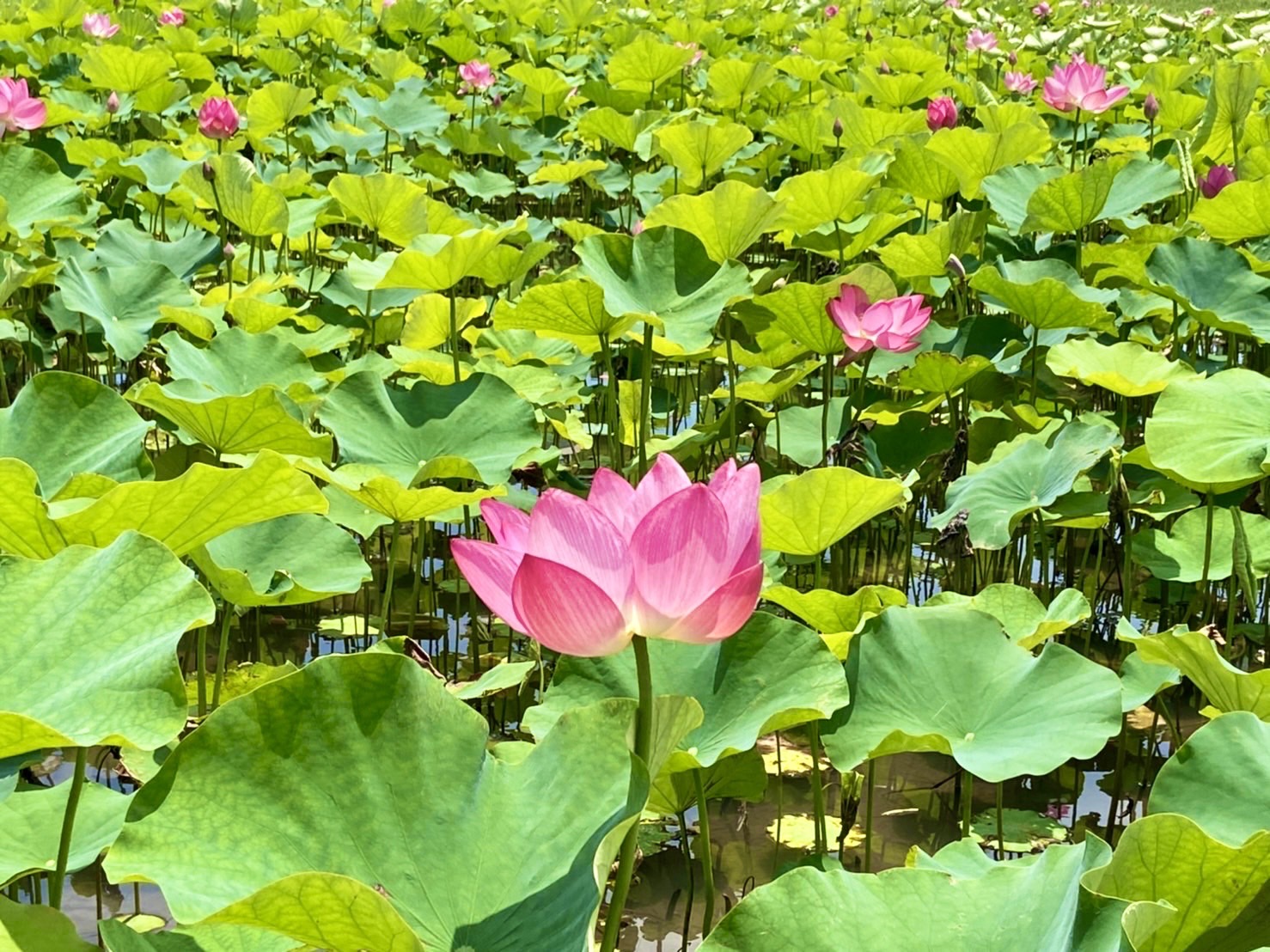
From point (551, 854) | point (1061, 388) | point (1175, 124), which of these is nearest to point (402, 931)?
point (551, 854)

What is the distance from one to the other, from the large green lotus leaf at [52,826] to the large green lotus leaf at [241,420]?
2.01 feet

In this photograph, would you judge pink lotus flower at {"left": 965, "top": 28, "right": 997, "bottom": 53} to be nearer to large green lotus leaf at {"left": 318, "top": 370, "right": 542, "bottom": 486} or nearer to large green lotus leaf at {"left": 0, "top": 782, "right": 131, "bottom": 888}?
large green lotus leaf at {"left": 318, "top": 370, "right": 542, "bottom": 486}

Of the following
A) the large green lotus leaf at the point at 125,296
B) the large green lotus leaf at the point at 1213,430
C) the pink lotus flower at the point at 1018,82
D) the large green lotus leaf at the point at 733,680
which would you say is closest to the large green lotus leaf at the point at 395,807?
the large green lotus leaf at the point at 733,680

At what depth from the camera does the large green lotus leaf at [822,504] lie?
5.36 feet

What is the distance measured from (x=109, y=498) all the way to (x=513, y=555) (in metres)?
0.44

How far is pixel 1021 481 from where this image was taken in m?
2.14

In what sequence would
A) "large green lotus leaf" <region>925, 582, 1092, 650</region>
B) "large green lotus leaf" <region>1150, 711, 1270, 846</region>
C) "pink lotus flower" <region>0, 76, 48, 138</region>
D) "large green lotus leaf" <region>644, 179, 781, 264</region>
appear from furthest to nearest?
"pink lotus flower" <region>0, 76, 48, 138</region> < "large green lotus leaf" <region>644, 179, 781, 264</region> < "large green lotus leaf" <region>925, 582, 1092, 650</region> < "large green lotus leaf" <region>1150, 711, 1270, 846</region>

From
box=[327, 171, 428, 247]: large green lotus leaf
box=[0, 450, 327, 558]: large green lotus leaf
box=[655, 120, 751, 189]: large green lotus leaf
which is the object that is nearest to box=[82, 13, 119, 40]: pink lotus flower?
box=[655, 120, 751, 189]: large green lotus leaf

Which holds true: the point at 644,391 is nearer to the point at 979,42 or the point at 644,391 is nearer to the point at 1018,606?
the point at 1018,606

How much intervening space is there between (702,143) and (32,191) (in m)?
1.50

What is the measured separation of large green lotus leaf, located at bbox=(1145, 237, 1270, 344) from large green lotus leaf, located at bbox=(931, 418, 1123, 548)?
1.73 feet

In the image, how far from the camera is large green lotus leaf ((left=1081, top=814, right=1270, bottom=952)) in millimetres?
880

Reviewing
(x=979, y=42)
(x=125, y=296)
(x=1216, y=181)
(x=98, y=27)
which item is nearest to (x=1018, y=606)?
(x=1216, y=181)

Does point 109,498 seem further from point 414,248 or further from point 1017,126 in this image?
point 1017,126
